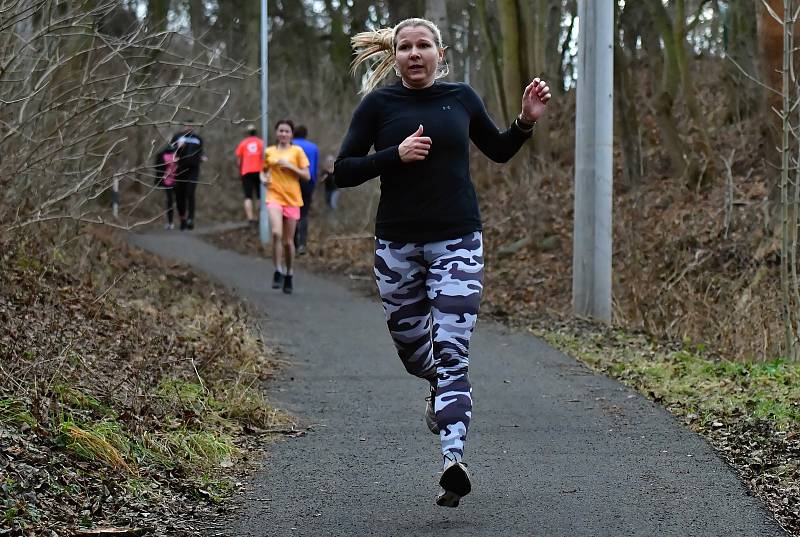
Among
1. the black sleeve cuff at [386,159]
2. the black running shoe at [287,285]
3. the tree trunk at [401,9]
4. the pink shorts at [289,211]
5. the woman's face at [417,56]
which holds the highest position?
the tree trunk at [401,9]

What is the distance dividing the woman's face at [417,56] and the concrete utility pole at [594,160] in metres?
6.52

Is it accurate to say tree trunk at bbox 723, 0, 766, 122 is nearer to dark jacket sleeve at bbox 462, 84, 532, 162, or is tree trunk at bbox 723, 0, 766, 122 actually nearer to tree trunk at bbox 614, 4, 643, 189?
tree trunk at bbox 614, 4, 643, 189

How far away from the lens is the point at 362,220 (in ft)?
77.6

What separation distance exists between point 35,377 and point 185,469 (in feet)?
3.13

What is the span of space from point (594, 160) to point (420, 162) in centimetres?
687

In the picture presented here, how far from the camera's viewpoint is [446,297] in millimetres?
5336

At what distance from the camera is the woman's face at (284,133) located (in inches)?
547

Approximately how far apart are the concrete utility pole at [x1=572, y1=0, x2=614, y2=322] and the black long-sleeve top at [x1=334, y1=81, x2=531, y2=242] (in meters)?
6.48

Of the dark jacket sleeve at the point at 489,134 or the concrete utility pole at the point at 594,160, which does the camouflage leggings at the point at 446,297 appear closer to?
the dark jacket sleeve at the point at 489,134

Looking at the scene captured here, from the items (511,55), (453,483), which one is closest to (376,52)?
(453,483)

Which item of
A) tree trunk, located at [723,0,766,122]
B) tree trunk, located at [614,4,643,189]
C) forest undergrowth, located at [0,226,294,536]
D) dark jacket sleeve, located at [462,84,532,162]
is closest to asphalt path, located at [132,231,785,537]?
forest undergrowth, located at [0,226,294,536]

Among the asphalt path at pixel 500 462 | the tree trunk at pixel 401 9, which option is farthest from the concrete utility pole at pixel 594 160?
the tree trunk at pixel 401 9

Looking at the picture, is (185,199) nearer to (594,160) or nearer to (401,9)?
(401,9)

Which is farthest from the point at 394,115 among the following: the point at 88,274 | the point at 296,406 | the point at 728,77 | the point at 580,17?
the point at 728,77
